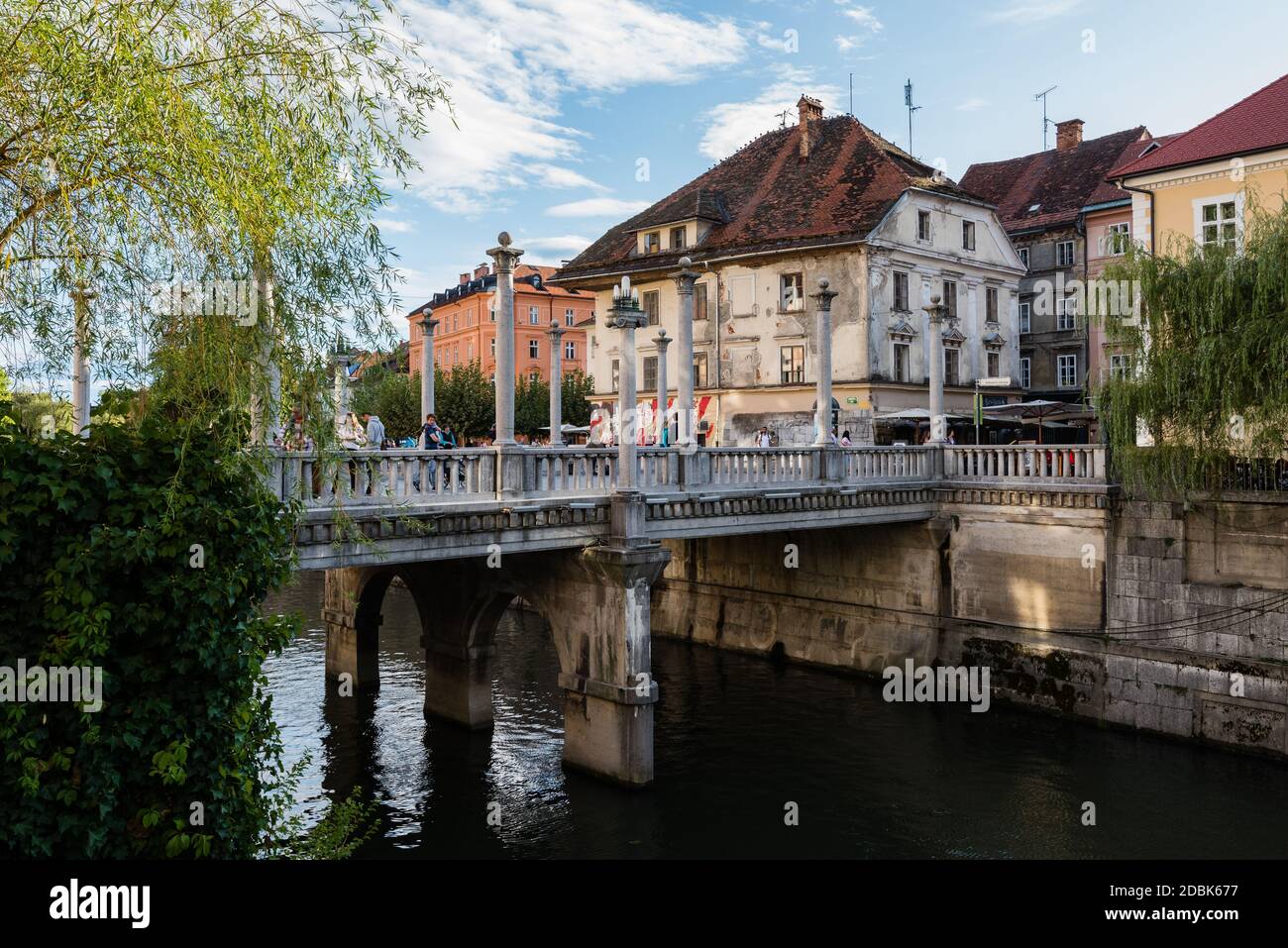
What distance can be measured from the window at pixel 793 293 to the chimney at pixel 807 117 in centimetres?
696

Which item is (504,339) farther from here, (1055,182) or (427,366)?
(1055,182)

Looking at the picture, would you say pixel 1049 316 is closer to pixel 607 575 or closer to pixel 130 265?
pixel 607 575

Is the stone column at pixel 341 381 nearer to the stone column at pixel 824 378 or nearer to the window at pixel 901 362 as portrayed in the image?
the stone column at pixel 824 378

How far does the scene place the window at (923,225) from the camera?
39.0 metres

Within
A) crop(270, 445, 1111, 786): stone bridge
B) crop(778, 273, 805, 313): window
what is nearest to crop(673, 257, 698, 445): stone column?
crop(270, 445, 1111, 786): stone bridge

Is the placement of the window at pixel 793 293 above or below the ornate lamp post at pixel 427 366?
above

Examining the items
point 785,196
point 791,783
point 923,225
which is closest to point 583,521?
point 791,783

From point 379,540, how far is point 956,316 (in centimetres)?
3095

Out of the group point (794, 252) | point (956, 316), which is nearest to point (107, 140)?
point (794, 252)

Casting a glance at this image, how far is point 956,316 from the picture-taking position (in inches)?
1617

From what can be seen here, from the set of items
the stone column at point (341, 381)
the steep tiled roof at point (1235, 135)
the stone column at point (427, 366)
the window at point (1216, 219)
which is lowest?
the stone column at point (341, 381)

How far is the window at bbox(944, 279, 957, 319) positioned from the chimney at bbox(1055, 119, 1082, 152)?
55.7ft

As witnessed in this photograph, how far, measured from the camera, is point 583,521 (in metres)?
18.8

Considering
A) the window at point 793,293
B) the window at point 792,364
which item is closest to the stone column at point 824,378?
the window at point 792,364
